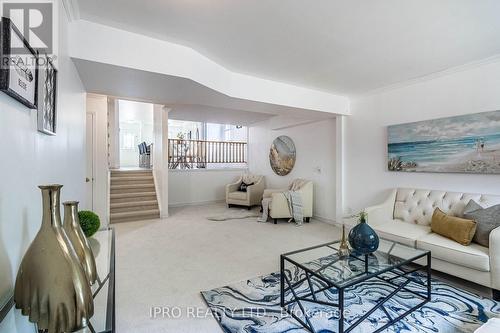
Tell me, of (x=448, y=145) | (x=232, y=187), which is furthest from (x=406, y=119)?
(x=232, y=187)

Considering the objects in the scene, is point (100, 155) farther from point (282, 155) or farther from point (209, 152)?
point (282, 155)

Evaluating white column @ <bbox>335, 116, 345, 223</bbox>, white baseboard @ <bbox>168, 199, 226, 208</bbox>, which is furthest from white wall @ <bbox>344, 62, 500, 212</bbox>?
white baseboard @ <bbox>168, 199, 226, 208</bbox>

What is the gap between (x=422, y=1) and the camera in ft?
6.07

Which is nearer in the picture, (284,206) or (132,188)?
(284,206)

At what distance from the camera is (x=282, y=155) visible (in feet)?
20.9

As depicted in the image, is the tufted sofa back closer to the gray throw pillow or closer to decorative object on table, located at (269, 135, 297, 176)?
the gray throw pillow

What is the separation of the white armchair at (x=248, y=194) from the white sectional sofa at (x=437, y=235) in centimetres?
339

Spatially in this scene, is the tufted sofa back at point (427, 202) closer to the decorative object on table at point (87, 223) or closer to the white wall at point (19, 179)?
the decorative object on table at point (87, 223)

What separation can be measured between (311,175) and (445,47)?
3.31 m

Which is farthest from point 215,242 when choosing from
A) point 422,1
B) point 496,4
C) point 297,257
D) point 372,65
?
point 496,4

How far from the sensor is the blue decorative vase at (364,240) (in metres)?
2.09

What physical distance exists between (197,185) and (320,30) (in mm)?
5731

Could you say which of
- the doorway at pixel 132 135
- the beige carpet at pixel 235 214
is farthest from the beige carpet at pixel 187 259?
the doorway at pixel 132 135

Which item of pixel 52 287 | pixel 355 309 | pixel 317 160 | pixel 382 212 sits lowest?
pixel 355 309
